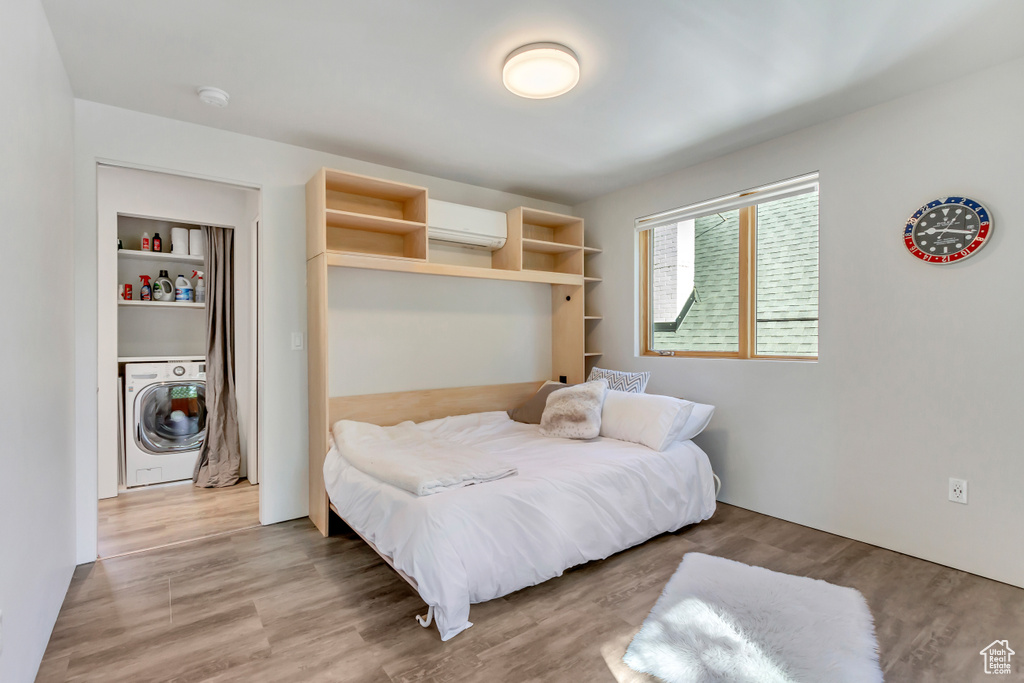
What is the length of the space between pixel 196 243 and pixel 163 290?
1.57 feet

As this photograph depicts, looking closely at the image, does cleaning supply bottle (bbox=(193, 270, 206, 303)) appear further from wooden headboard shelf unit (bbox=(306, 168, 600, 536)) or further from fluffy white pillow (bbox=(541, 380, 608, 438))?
fluffy white pillow (bbox=(541, 380, 608, 438))

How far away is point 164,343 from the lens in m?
4.43

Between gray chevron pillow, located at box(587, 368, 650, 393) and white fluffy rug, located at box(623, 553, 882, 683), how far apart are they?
1.41 meters

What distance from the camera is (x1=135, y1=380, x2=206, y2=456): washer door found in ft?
13.1

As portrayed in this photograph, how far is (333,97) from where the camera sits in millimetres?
2578

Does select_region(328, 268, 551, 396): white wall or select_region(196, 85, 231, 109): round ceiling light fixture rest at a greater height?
select_region(196, 85, 231, 109): round ceiling light fixture

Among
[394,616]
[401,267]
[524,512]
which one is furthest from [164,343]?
[524,512]

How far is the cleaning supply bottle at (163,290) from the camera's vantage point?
4.20 m

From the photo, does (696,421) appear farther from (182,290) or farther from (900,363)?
(182,290)

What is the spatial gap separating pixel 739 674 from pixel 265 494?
9.00ft

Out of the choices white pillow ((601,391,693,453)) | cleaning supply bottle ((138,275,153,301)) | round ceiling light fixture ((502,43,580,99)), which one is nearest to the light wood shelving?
white pillow ((601,391,693,453))

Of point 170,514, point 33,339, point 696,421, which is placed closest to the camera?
point 33,339

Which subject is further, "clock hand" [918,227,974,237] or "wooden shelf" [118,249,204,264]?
"wooden shelf" [118,249,204,264]

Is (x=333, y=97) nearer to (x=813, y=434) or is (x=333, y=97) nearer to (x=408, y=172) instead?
(x=408, y=172)
